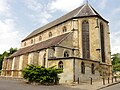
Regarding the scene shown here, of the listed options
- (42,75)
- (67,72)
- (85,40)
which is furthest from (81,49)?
(42,75)

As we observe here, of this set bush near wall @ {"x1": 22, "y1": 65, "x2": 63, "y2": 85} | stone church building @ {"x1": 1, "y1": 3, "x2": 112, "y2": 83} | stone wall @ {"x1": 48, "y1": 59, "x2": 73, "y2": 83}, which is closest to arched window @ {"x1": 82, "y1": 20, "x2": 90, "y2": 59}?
stone church building @ {"x1": 1, "y1": 3, "x2": 112, "y2": 83}

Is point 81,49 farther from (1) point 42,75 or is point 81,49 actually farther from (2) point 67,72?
(1) point 42,75

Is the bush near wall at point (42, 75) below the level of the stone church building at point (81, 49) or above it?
below

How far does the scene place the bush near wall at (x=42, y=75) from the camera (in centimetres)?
1797

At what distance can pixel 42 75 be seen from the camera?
18.2m

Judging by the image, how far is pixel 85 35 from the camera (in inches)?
1077

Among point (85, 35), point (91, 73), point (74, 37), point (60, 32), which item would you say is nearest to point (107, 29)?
point (85, 35)

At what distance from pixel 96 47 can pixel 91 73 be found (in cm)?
542

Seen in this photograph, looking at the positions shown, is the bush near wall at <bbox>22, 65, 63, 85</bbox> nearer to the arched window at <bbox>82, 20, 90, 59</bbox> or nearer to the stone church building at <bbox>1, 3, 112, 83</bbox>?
the stone church building at <bbox>1, 3, 112, 83</bbox>

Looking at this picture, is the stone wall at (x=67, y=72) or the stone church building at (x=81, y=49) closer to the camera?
the stone wall at (x=67, y=72)

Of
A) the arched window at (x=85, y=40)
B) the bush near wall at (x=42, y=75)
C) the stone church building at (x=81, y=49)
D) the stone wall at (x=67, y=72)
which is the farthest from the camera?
the arched window at (x=85, y=40)

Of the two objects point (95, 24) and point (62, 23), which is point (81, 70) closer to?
point (95, 24)

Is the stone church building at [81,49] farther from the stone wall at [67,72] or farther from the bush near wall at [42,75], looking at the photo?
the bush near wall at [42,75]

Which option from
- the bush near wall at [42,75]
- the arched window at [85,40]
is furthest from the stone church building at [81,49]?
the bush near wall at [42,75]
